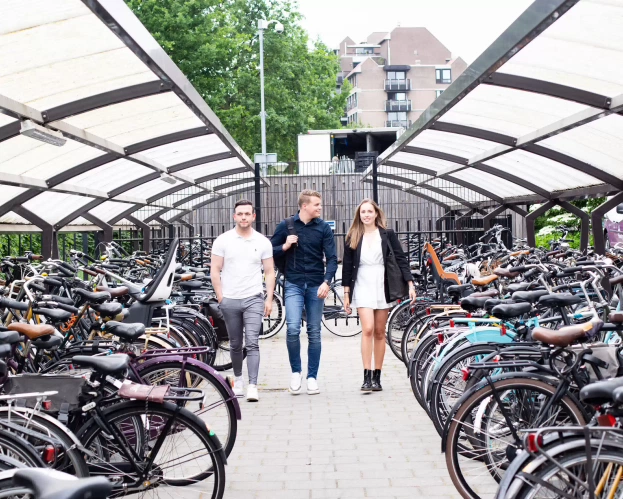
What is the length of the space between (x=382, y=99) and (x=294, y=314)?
3164 inches

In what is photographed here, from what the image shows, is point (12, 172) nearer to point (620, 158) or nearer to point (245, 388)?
point (245, 388)

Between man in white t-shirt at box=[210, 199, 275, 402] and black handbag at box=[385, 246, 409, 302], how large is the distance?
43.1 inches

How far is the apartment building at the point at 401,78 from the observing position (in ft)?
279

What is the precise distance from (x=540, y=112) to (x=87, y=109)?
416 cm

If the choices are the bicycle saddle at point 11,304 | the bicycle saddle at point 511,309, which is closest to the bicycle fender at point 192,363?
the bicycle saddle at point 11,304

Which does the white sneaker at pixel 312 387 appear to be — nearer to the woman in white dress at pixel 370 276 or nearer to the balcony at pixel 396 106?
the woman in white dress at pixel 370 276

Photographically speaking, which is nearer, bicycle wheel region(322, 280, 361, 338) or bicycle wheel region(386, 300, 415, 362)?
bicycle wheel region(386, 300, 415, 362)

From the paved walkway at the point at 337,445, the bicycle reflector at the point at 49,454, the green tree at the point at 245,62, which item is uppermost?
the green tree at the point at 245,62

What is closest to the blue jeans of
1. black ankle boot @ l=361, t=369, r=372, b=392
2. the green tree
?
black ankle boot @ l=361, t=369, r=372, b=392

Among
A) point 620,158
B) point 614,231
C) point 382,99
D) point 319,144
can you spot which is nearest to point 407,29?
point 382,99

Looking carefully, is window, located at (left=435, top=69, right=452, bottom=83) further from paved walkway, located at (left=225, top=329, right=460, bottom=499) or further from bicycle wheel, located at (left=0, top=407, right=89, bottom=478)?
bicycle wheel, located at (left=0, top=407, right=89, bottom=478)

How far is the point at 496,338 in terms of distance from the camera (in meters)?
5.33

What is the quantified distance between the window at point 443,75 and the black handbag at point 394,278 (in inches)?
3153

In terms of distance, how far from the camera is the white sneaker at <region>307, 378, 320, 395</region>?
24.8 feet
